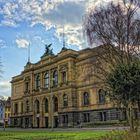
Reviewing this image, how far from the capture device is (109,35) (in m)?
44.3

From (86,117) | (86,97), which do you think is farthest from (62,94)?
(86,117)

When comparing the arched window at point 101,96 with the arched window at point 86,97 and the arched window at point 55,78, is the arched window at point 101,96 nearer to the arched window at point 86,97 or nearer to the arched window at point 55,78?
the arched window at point 86,97

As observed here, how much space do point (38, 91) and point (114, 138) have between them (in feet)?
251

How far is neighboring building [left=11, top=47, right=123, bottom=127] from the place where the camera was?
7475 centimetres

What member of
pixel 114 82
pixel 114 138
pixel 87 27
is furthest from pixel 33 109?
pixel 114 138

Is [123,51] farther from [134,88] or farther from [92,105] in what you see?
[92,105]

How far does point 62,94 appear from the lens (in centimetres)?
8231

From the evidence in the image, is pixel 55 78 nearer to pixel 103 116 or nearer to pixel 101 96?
pixel 101 96

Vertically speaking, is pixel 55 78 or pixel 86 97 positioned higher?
pixel 55 78

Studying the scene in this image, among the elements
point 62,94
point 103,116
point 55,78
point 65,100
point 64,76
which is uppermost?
point 55,78

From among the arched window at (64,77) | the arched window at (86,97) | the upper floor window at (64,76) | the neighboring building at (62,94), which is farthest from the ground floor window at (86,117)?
the arched window at (64,77)

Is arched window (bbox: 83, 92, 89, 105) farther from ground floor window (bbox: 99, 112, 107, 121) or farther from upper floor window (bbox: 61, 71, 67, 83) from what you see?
upper floor window (bbox: 61, 71, 67, 83)

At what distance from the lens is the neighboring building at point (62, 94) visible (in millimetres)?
74750

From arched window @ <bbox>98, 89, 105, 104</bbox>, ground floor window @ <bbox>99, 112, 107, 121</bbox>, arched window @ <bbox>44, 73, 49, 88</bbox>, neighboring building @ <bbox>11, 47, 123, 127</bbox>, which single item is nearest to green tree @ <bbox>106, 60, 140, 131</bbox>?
neighboring building @ <bbox>11, 47, 123, 127</bbox>
